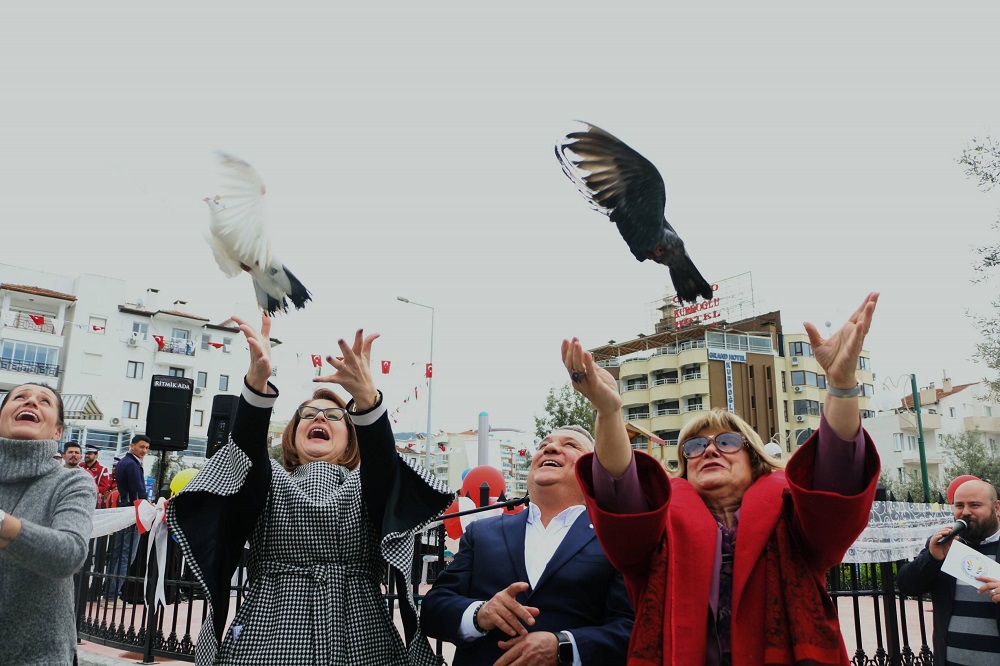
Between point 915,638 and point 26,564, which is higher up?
point 26,564

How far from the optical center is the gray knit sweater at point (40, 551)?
8.18 ft

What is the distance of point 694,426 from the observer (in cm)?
263

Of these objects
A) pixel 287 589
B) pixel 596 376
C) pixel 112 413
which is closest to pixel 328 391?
pixel 287 589

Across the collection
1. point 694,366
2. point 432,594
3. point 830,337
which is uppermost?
point 694,366

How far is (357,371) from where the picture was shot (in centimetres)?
254

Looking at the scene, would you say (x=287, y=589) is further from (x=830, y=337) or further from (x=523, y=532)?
(x=830, y=337)

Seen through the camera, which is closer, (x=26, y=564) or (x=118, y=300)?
(x=26, y=564)

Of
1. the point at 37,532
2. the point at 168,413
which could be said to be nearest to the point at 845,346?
the point at 37,532

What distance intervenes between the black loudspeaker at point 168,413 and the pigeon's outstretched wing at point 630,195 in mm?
6357

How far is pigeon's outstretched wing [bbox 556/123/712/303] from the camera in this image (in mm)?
3297

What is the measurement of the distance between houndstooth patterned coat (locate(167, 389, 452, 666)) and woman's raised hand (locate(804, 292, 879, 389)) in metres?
1.32

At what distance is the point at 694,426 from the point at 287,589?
1515mm

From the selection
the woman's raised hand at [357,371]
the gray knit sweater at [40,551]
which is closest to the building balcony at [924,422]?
the woman's raised hand at [357,371]

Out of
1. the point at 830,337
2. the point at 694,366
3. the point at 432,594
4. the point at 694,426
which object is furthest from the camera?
the point at 694,366
